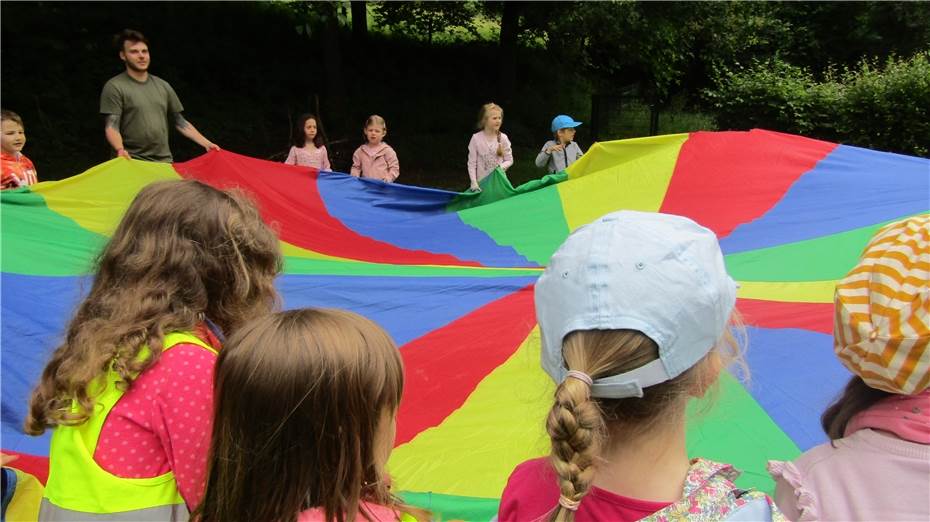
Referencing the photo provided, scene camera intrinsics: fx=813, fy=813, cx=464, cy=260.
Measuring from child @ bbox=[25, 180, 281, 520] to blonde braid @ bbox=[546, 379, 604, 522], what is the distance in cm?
58

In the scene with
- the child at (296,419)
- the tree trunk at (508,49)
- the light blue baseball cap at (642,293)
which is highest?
the tree trunk at (508,49)

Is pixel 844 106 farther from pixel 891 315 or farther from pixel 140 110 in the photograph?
pixel 891 315

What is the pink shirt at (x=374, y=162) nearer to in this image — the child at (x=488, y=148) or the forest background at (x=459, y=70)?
the child at (x=488, y=148)

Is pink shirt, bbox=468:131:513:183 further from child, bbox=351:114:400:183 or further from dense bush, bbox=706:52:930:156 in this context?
dense bush, bbox=706:52:930:156

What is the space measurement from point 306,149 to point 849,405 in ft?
13.4

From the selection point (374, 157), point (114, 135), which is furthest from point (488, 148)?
point (114, 135)

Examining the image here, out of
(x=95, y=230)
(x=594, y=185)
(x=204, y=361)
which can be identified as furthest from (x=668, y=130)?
(x=204, y=361)

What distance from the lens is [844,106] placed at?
279 inches

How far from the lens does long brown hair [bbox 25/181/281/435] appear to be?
3.78ft

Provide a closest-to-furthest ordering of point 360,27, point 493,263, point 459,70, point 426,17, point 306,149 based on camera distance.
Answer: point 493,263
point 306,149
point 426,17
point 360,27
point 459,70

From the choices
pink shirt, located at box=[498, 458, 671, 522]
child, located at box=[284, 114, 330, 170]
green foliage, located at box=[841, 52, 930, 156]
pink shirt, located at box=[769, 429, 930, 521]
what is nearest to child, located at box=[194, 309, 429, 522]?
pink shirt, located at box=[498, 458, 671, 522]

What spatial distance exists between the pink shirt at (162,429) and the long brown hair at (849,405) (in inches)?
34.4

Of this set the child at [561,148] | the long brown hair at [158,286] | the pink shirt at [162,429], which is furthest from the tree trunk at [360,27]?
the pink shirt at [162,429]

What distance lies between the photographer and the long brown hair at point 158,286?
3.78 feet
